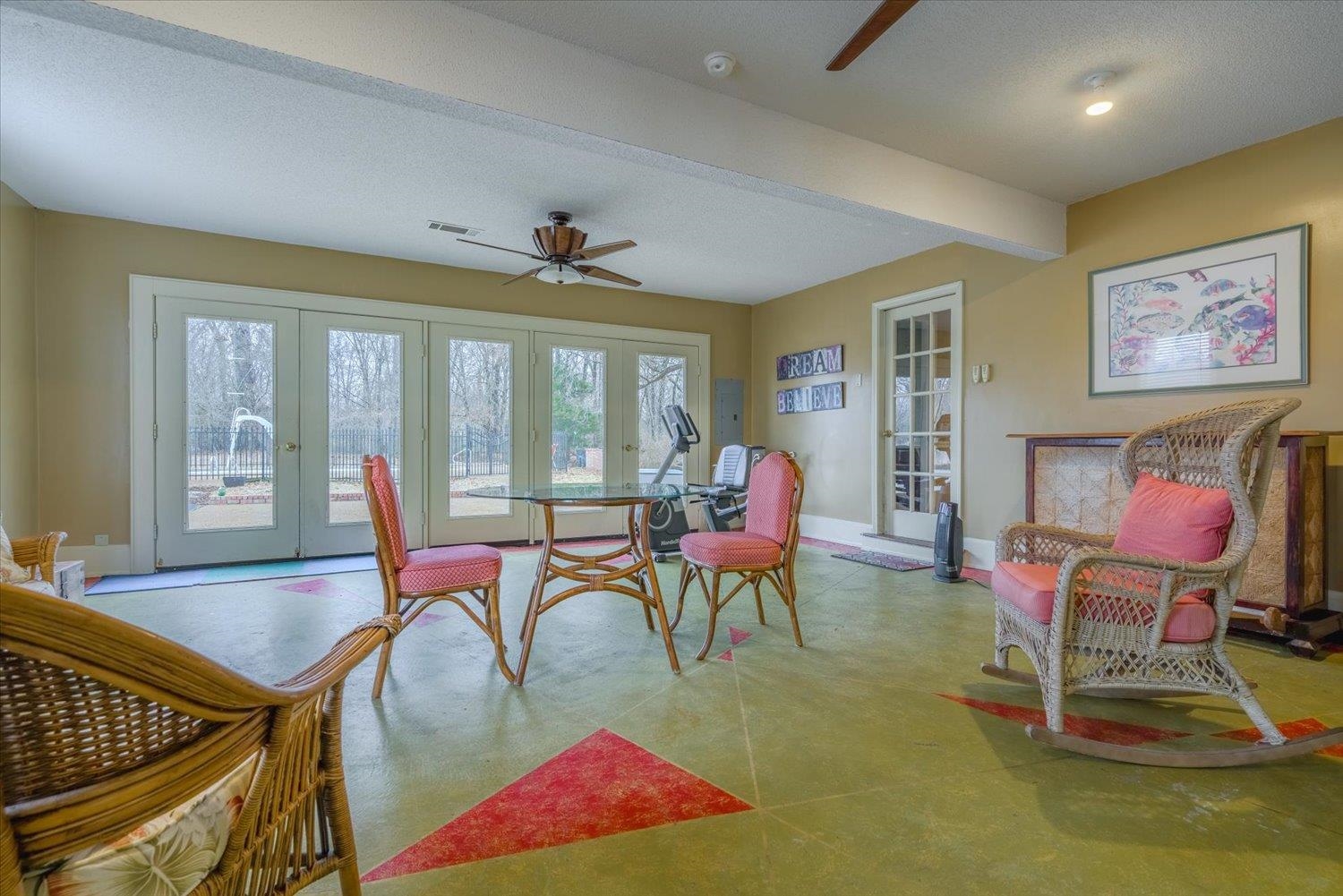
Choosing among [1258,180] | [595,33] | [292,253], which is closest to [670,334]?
[292,253]

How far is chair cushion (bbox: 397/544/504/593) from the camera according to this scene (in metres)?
2.32

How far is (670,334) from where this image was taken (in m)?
6.50

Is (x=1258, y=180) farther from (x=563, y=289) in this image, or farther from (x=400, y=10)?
(x=563, y=289)

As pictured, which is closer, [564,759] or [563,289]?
[564,759]

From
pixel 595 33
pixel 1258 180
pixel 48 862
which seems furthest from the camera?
pixel 1258 180

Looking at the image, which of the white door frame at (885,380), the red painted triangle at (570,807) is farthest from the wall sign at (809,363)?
the red painted triangle at (570,807)

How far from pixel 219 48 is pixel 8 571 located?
190 centimetres

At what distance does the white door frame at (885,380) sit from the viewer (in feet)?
15.5

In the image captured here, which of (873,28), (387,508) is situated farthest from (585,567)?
(873,28)

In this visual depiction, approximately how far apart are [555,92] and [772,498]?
2.00 m

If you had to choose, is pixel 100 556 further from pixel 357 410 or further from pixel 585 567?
pixel 585 567

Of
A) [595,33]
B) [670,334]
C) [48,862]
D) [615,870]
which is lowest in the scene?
[615,870]

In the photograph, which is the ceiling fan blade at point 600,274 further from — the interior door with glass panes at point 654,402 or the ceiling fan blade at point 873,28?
the interior door with glass panes at point 654,402

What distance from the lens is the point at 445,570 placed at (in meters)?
2.35
